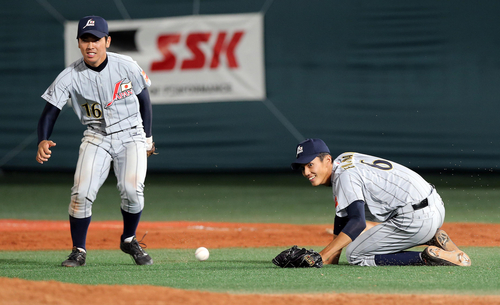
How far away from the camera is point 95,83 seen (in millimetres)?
4570

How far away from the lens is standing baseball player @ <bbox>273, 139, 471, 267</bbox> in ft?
13.3

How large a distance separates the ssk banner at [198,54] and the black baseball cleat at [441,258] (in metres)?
8.29

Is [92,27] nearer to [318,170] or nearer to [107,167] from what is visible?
[107,167]

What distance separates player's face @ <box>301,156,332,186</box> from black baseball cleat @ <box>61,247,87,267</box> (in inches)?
65.6

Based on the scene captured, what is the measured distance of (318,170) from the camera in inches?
163

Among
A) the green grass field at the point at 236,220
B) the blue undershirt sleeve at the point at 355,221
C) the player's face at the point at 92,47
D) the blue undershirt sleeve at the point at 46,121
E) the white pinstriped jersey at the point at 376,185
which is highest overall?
the player's face at the point at 92,47

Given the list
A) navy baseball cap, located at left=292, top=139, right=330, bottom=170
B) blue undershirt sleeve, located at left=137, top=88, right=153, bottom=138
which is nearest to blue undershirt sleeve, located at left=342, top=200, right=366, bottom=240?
navy baseball cap, located at left=292, top=139, right=330, bottom=170

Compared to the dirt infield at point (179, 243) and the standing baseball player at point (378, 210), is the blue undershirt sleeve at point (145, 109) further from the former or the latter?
the dirt infield at point (179, 243)

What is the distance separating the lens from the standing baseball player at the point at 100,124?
451 centimetres

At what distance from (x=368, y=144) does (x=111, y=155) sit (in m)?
7.92

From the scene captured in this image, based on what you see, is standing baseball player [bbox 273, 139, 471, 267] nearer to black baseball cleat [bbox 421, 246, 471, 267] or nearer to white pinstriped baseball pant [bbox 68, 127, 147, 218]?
black baseball cleat [bbox 421, 246, 471, 267]

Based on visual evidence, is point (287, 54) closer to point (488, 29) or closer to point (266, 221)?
point (488, 29)

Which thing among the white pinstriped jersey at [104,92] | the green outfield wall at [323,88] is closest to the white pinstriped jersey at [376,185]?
the white pinstriped jersey at [104,92]

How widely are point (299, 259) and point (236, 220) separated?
3701 mm
